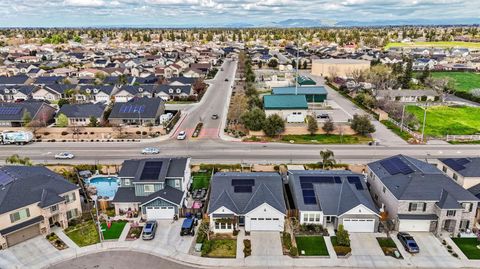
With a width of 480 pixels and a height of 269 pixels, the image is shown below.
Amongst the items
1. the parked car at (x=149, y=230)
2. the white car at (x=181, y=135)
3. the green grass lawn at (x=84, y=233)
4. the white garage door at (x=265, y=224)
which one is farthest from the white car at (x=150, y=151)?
the white garage door at (x=265, y=224)

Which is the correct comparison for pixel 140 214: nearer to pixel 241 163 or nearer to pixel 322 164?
pixel 241 163

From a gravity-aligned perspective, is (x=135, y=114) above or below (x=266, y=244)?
above

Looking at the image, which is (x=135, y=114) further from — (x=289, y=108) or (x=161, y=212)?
(x=161, y=212)

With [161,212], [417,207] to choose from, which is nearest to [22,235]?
[161,212]

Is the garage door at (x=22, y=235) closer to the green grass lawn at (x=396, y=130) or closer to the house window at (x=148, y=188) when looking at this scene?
the house window at (x=148, y=188)

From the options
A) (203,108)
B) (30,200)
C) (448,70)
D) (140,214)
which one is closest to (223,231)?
(140,214)

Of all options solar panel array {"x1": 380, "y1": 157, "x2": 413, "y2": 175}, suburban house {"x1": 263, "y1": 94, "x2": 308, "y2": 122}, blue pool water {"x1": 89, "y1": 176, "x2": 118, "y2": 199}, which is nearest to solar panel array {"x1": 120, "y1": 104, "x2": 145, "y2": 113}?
suburban house {"x1": 263, "y1": 94, "x2": 308, "y2": 122}

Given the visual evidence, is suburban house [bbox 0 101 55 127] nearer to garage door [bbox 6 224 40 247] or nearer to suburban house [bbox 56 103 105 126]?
suburban house [bbox 56 103 105 126]
